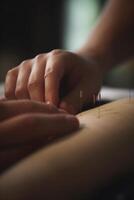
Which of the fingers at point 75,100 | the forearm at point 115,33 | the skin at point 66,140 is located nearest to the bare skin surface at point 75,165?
the skin at point 66,140

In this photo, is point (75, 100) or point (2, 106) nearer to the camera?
point (2, 106)

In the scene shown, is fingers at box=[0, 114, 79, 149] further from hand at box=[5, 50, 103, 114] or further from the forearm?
the forearm

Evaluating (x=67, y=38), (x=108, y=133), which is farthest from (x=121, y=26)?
(x=108, y=133)

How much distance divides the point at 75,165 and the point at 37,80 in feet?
0.69

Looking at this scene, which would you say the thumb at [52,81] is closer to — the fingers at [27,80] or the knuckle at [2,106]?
the fingers at [27,80]

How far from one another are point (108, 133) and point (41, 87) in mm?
166

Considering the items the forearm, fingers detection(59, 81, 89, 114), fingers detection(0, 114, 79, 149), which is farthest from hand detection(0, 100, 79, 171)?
the forearm

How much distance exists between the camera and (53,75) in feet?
1.41

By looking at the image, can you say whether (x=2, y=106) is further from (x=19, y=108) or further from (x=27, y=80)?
(x=27, y=80)

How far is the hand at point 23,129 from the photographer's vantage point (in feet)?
0.84

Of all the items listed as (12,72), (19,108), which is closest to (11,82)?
(12,72)

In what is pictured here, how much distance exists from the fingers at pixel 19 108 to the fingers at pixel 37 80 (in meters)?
0.13

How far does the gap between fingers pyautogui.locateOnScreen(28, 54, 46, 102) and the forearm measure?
199 millimetres

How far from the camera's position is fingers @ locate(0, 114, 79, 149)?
26 cm
